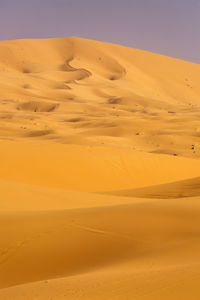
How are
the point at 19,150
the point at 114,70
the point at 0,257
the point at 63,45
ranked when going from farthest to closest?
the point at 63,45
the point at 114,70
the point at 19,150
the point at 0,257

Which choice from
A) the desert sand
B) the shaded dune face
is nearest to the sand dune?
the desert sand

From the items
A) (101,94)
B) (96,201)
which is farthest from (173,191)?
(101,94)

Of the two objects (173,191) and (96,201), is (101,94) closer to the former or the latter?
(173,191)

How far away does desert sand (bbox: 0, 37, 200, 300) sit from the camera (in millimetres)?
3590

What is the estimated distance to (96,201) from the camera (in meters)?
8.30

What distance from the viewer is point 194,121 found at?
2659 centimetres

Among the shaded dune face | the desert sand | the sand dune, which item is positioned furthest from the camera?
the shaded dune face

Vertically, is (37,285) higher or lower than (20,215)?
lower

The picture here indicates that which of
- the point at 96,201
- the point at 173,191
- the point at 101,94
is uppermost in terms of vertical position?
the point at 101,94

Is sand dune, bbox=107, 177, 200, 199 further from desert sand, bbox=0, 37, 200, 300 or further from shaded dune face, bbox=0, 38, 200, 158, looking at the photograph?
shaded dune face, bbox=0, 38, 200, 158

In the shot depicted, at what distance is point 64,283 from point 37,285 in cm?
23

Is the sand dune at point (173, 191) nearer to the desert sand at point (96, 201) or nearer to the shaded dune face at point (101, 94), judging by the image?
the desert sand at point (96, 201)

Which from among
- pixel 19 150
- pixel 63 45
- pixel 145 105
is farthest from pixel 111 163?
pixel 63 45

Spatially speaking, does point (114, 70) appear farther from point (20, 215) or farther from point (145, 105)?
point (20, 215)
